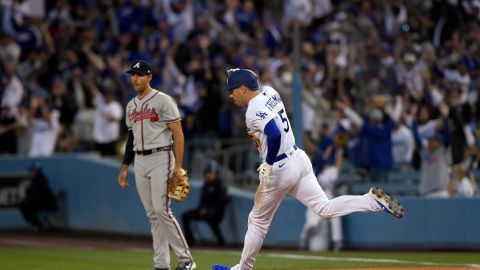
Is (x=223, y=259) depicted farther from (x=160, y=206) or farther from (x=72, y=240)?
(x=72, y=240)

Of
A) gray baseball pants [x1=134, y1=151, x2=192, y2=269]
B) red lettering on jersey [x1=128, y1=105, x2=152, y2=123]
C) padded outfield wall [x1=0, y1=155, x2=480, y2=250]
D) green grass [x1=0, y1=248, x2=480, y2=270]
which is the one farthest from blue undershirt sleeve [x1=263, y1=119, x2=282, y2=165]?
padded outfield wall [x1=0, y1=155, x2=480, y2=250]

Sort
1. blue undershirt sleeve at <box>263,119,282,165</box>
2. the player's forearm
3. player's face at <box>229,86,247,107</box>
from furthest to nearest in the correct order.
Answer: the player's forearm → player's face at <box>229,86,247,107</box> → blue undershirt sleeve at <box>263,119,282,165</box>

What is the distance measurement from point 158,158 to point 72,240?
824 centimetres

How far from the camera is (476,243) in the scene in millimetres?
15281

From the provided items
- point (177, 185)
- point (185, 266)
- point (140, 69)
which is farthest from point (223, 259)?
point (140, 69)

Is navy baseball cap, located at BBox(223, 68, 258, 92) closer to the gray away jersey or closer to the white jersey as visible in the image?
the white jersey

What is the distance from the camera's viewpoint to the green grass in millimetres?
12516

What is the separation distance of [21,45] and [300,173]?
14336 mm

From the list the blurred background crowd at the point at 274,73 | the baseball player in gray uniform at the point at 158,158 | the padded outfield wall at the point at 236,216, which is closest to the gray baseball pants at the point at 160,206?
the baseball player in gray uniform at the point at 158,158

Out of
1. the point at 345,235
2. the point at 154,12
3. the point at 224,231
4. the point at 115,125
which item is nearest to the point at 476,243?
the point at 345,235

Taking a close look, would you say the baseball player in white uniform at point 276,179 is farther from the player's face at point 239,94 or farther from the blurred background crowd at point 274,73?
the blurred background crowd at point 274,73

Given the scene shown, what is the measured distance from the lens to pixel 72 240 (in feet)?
60.5

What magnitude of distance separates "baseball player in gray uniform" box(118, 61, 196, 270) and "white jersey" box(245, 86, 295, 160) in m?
1.18

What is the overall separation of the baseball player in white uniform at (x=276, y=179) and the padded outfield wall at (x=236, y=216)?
233 inches
